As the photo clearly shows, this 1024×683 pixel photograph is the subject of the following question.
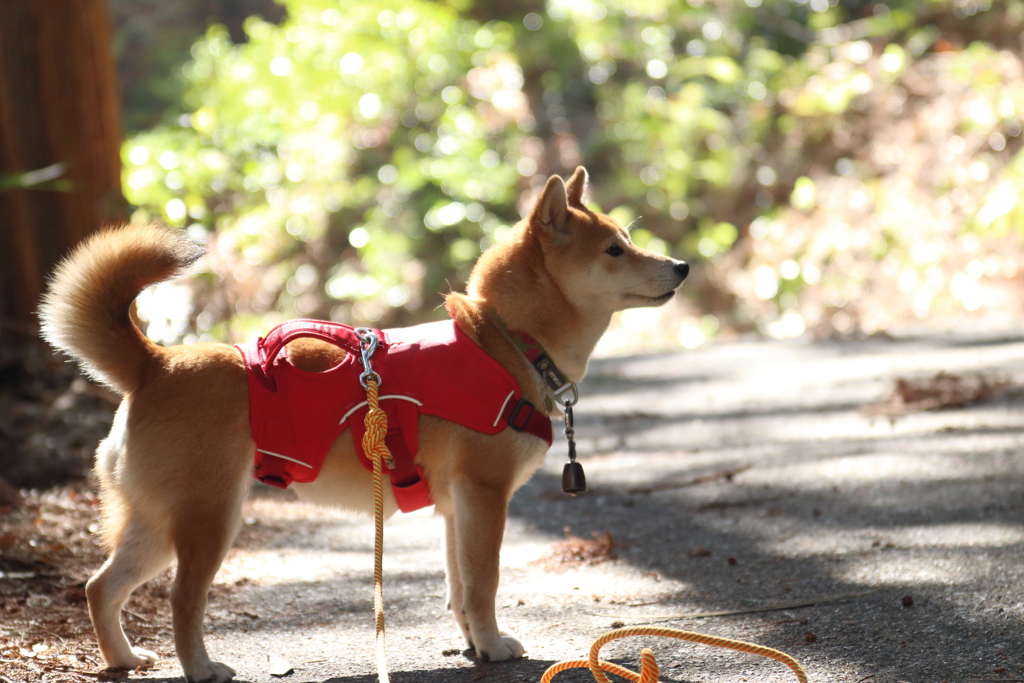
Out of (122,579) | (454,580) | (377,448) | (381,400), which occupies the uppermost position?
(381,400)

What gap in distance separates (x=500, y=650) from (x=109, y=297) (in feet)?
5.14

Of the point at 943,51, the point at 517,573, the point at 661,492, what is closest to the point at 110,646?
the point at 517,573

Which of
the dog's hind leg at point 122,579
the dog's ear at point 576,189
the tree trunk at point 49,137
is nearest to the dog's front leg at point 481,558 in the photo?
the dog's hind leg at point 122,579

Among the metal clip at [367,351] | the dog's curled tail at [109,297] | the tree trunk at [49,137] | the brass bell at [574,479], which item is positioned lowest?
the brass bell at [574,479]

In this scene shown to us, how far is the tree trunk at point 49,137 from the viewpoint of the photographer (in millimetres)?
5426

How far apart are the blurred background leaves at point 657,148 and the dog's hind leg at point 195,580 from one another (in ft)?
18.2

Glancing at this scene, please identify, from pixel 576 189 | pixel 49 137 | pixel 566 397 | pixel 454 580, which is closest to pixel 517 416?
pixel 566 397

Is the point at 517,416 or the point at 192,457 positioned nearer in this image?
the point at 192,457

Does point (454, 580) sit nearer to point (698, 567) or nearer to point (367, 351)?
point (367, 351)

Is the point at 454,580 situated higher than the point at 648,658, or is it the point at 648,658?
the point at 648,658

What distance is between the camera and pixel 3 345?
5453mm

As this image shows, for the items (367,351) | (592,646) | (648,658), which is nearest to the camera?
(648,658)

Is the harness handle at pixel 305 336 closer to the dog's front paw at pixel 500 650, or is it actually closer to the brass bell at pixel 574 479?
the brass bell at pixel 574 479

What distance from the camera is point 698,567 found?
344cm
